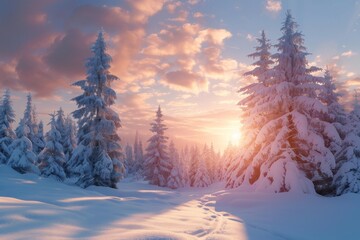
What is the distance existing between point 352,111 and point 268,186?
43.2ft

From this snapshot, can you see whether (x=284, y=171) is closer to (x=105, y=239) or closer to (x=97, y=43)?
(x=105, y=239)

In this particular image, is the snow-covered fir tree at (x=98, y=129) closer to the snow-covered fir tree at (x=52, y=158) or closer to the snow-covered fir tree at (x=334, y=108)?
the snow-covered fir tree at (x=52, y=158)

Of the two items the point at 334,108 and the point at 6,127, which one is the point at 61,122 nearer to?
the point at 6,127

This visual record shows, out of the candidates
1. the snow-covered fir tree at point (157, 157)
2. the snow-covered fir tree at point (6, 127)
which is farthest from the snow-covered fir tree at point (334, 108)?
the snow-covered fir tree at point (6, 127)

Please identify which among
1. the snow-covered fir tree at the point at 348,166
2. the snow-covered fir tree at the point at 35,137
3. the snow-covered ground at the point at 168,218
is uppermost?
the snow-covered fir tree at the point at 35,137

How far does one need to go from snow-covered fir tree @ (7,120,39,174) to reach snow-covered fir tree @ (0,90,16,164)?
279 centimetres

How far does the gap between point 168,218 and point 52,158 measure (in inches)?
1026

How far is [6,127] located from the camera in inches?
1377

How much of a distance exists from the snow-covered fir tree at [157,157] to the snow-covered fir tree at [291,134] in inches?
852

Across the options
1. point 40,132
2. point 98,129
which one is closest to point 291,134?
point 98,129

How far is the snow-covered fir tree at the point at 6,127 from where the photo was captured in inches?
1344

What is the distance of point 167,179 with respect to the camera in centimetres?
4197

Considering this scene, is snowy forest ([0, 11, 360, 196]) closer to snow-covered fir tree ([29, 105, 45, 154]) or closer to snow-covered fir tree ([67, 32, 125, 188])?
snow-covered fir tree ([67, 32, 125, 188])

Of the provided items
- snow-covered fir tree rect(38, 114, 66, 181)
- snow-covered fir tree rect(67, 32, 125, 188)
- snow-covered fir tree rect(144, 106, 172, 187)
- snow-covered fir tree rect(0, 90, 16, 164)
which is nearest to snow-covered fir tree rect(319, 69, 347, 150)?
snow-covered fir tree rect(67, 32, 125, 188)
